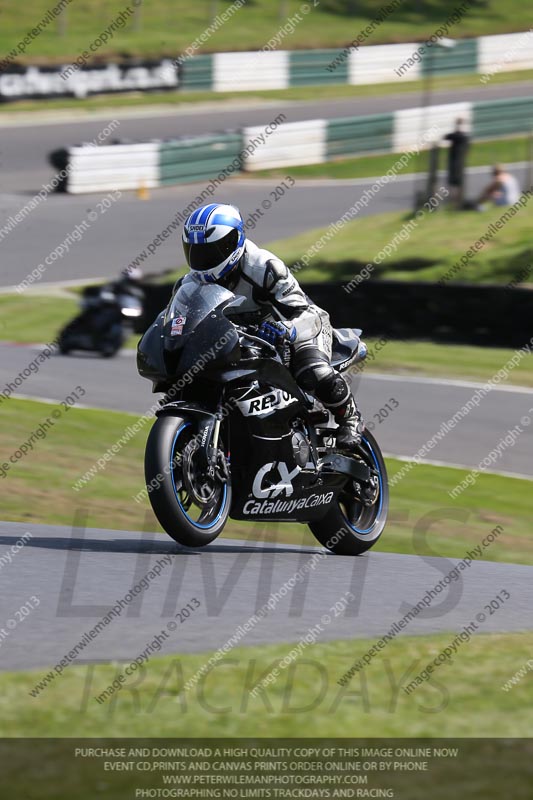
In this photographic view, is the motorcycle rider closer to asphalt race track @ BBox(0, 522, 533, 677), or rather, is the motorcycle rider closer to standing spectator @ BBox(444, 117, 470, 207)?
asphalt race track @ BBox(0, 522, 533, 677)

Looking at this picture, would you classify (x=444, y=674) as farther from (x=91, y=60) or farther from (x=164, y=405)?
(x=91, y=60)

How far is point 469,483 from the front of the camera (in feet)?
37.4

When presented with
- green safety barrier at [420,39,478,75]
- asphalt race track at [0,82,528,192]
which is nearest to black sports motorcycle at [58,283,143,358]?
asphalt race track at [0,82,528,192]

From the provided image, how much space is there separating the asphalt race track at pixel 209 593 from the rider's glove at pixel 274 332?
1.10m

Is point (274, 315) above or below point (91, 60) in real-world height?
above

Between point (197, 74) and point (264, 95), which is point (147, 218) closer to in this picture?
point (197, 74)

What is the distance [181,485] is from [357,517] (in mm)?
1724

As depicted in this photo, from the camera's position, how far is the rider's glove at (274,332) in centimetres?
664

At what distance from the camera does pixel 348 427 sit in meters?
7.21

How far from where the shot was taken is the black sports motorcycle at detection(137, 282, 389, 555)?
239 inches

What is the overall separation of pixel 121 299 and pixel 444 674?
501 inches

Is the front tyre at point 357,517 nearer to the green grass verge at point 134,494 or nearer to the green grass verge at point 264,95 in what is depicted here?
the green grass verge at point 134,494

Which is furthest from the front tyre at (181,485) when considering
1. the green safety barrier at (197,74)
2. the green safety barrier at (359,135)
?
the green safety barrier at (197,74)

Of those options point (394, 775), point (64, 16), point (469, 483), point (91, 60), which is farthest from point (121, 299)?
point (64, 16)
